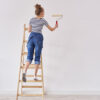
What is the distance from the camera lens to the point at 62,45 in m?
4.68

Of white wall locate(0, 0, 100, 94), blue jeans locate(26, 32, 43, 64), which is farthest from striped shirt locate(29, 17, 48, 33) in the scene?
white wall locate(0, 0, 100, 94)

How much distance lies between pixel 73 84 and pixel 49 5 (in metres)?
2.11

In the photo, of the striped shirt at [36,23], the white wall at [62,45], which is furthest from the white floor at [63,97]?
the striped shirt at [36,23]

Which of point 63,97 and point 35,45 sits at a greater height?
point 35,45

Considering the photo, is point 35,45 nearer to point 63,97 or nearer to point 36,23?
point 36,23

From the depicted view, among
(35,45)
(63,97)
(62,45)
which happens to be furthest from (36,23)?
(63,97)

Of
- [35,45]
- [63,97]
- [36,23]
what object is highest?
[36,23]

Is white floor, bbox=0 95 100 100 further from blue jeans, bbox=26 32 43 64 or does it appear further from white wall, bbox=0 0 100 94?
blue jeans, bbox=26 32 43 64

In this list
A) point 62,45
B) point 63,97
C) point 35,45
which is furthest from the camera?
point 62,45

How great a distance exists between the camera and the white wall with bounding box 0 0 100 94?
181 inches

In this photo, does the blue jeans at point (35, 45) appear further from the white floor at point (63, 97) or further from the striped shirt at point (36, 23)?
the white floor at point (63, 97)

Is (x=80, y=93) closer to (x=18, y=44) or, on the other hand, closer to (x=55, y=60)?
(x=55, y=60)

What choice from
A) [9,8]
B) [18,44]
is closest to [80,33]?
[18,44]

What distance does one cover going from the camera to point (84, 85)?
15.3ft
